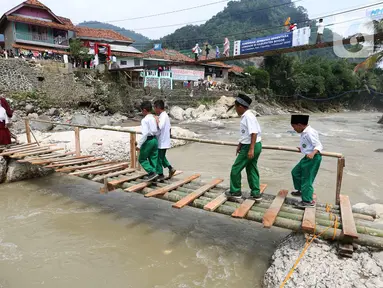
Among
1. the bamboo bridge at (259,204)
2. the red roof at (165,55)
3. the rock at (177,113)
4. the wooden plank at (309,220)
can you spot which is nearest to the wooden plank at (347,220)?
the bamboo bridge at (259,204)

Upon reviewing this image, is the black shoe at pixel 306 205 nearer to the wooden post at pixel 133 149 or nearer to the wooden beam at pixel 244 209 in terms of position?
the wooden beam at pixel 244 209

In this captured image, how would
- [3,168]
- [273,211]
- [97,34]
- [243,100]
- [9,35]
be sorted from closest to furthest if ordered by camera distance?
[273,211]
[243,100]
[3,168]
[9,35]
[97,34]

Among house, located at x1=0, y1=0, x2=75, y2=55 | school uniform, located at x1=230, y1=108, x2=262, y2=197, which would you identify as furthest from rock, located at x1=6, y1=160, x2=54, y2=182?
house, located at x1=0, y1=0, x2=75, y2=55

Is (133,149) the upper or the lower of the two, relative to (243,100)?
lower

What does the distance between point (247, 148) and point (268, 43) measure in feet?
45.5

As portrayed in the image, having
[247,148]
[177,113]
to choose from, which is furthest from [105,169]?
[177,113]

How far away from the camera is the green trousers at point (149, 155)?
4.59 m

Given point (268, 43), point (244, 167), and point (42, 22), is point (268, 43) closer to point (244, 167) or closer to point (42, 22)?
point (244, 167)

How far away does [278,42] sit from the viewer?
1509 cm

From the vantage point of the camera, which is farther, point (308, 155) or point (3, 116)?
point (3, 116)

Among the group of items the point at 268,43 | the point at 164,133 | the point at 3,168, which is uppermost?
the point at 268,43

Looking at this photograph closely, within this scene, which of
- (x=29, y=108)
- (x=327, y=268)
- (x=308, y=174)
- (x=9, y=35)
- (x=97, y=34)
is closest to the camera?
(x=327, y=268)

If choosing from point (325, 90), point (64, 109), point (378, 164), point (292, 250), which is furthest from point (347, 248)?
point (325, 90)

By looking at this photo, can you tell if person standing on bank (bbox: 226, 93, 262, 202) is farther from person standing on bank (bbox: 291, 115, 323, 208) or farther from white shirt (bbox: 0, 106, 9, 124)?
white shirt (bbox: 0, 106, 9, 124)
